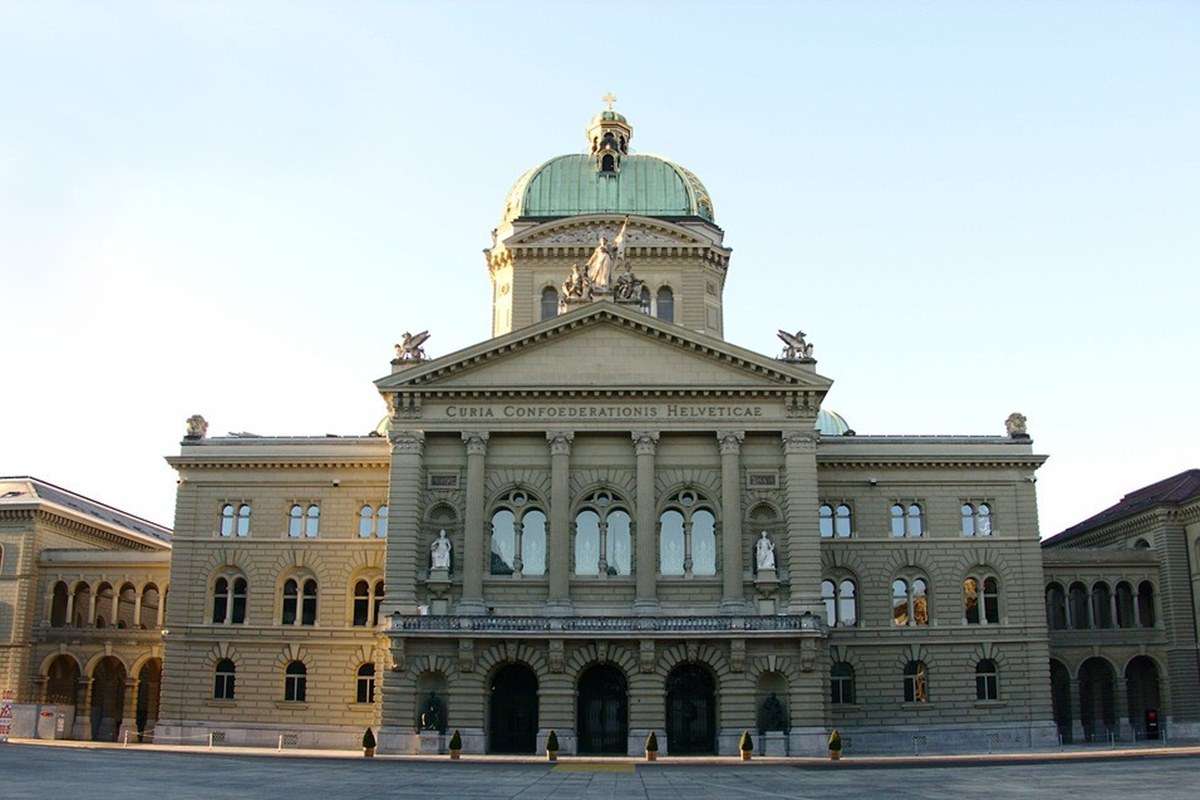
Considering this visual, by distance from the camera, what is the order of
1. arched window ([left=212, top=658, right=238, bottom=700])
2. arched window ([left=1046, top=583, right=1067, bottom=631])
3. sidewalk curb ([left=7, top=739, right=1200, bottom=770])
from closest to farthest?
sidewalk curb ([left=7, top=739, right=1200, bottom=770]) → arched window ([left=212, top=658, right=238, bottom=700]) → arched window ([left=1046, top=583, right=1067, bottom=631])

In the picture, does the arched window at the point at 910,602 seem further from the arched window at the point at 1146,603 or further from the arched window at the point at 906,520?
the arched window at the point at 1146,603

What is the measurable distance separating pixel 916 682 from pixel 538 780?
98.0 feet

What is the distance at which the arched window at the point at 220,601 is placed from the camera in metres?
66.5

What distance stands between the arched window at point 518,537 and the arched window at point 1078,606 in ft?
102

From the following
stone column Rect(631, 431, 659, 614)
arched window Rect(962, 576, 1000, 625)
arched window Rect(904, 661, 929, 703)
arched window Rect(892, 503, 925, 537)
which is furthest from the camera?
arched window Rect(892, 503, 925, 537)

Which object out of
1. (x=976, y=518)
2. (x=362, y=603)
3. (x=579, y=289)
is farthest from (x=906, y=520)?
(x=362, y=603)

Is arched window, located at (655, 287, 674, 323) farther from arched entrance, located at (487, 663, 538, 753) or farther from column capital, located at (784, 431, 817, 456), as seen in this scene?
arched entrance, located at (487, 663, 538, 753)

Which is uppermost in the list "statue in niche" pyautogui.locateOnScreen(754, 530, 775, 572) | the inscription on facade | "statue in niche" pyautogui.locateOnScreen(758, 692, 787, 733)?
the inscription on facade

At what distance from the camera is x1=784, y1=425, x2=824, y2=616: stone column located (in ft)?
191

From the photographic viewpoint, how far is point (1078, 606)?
2842 inches

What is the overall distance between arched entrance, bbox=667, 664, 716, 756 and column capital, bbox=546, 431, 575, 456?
11.1 meters

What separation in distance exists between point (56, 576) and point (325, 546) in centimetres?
1713

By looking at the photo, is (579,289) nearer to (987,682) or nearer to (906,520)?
(906,520)

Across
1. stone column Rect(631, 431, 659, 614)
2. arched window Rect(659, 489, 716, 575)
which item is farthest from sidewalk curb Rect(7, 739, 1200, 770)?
arched window Rect(659, 489, 716, 575)
